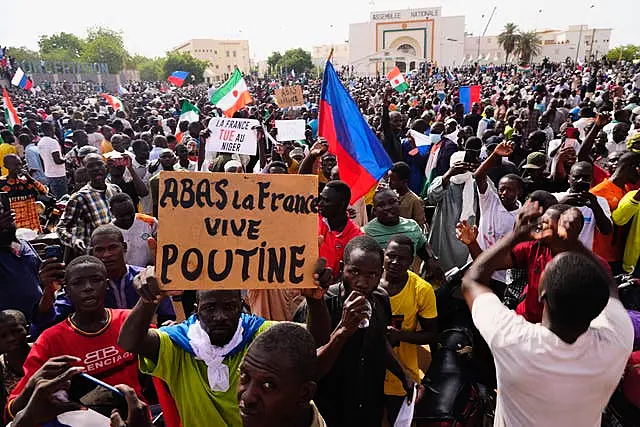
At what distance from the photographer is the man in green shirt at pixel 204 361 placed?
2.29 m

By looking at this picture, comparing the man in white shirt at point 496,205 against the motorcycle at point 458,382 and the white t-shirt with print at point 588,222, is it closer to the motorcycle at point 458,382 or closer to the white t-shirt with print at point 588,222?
the white t-shirt with print at point 588,222

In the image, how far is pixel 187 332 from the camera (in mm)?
2379

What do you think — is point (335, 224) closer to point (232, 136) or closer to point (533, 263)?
point (533, 263)

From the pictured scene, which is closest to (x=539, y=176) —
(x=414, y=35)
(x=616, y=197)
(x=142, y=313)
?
(x=616, y=197)

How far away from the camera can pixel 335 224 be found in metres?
4.14

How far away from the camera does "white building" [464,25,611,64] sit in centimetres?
7988

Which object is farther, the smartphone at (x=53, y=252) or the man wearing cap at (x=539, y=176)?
the man wearing cap at (x=539, y=176)

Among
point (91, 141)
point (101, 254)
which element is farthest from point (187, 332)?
point (91, 141)

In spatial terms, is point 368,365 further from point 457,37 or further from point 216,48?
point 216,48

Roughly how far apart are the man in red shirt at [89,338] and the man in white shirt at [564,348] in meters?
1.79

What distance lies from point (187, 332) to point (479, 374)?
2.13 metres

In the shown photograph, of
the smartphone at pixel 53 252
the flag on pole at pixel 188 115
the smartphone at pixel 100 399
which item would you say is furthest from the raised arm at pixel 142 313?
the flag on pole at pixel 188 115

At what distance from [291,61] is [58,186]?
61.5 meters

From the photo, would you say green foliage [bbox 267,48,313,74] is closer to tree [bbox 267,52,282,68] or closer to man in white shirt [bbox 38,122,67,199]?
tree [bbox 267,52,282,68]
